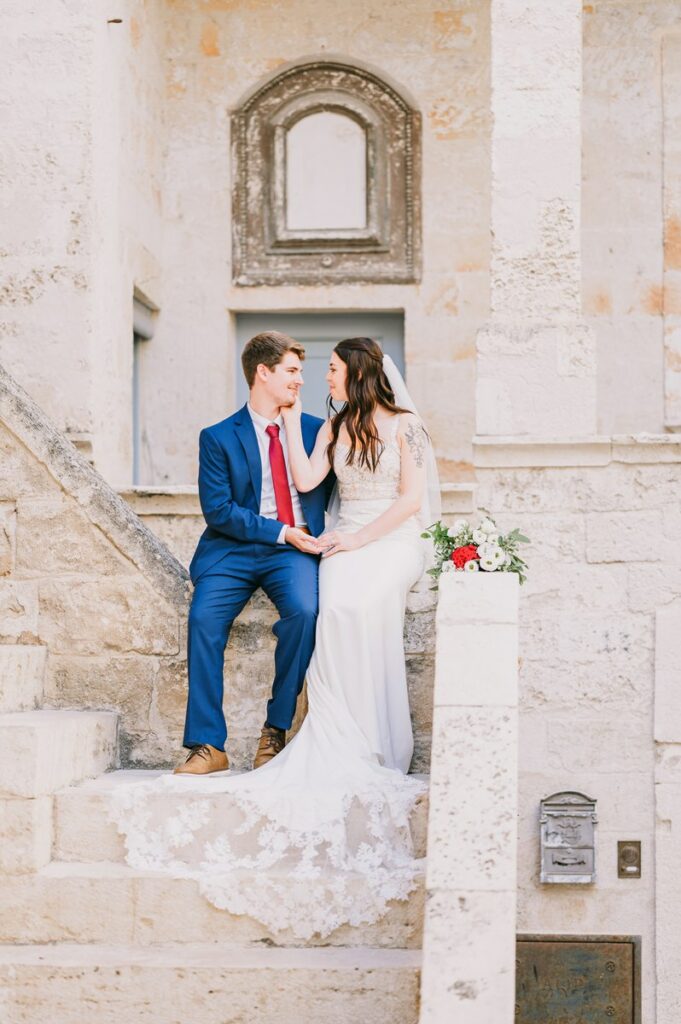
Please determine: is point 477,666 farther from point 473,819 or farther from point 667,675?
point 667,675

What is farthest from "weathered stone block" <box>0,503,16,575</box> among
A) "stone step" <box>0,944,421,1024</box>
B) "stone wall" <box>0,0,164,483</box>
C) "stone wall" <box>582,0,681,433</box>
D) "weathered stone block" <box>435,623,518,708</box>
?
"stone wall" <box>582,0,681,433</box>

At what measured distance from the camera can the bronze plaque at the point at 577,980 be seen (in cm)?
625

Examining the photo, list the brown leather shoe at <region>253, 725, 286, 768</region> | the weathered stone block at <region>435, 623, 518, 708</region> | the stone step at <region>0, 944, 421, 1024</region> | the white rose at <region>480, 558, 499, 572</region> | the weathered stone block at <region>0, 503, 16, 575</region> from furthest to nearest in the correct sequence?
the weathered stone block at <region>0, 503, 16, 575</region>, the brown leather shoe at <region>253, 725, 286, 768</region>, the white rose at <region>480, 558, 499, 572</region>, the weathered stone block at <region>435, 623, 518, 708</region>, the stone step at <region>0, 944, 421, 1024</region>

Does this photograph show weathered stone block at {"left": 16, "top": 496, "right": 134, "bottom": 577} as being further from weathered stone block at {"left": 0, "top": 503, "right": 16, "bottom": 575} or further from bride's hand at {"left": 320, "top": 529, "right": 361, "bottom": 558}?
bride's hand at {"left": 320, "top": 529, "right": 361, "bottom": 558}

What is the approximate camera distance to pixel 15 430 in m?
5.96

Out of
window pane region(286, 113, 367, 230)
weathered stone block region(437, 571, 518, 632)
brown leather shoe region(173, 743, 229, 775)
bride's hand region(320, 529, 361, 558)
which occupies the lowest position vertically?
brown leather shoe region(173, 743, 229, 775)

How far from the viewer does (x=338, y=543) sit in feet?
19.1

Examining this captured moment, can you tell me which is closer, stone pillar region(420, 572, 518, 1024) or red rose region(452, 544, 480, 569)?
stone pillar region(420, 572, 518, 1024)

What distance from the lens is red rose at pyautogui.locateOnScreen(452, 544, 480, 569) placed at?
5.37 metres

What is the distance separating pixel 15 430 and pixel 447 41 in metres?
5.19

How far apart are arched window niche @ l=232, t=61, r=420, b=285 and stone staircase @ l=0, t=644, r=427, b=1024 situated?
5.25m

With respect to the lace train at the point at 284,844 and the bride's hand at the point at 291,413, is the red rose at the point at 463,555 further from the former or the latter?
the bride's hand at the point at 291,413

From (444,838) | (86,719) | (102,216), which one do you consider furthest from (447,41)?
(444,838)

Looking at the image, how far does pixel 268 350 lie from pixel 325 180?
Answer: 432 cm
